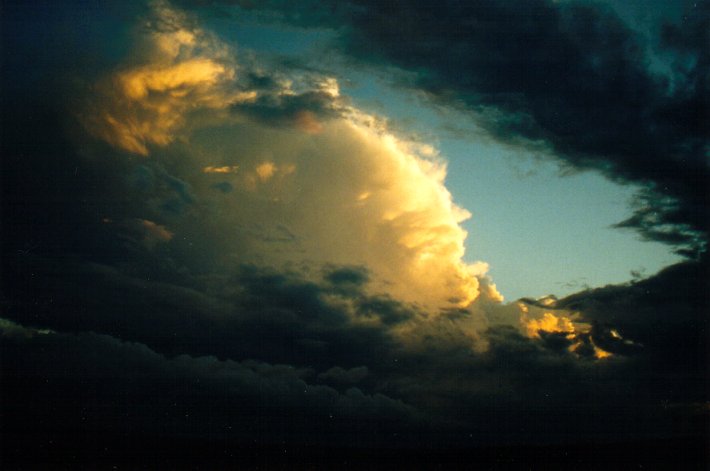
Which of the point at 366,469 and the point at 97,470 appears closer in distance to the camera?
the point at 97,470

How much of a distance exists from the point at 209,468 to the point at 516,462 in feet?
279

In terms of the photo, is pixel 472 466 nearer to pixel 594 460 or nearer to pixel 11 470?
pixel 594 460

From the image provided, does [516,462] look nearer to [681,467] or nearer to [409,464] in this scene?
[409,464]

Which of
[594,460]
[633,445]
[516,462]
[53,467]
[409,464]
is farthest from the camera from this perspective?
[633,445]

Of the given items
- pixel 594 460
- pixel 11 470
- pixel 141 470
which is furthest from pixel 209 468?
pixel 594 460

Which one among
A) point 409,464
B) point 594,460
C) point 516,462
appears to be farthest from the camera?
point 409,464

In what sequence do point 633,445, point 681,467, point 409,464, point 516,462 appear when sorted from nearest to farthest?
point 681,467 → point 516,462 → point 409,464 → point 633,445

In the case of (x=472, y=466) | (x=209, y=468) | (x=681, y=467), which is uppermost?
(x=681, y=467)

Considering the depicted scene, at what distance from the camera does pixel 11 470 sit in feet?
322

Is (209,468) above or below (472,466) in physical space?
below

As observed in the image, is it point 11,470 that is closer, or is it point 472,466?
point 11,470

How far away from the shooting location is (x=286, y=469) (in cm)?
11538

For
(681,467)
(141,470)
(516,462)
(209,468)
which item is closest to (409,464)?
(516,462)

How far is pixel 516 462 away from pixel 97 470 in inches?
4156
